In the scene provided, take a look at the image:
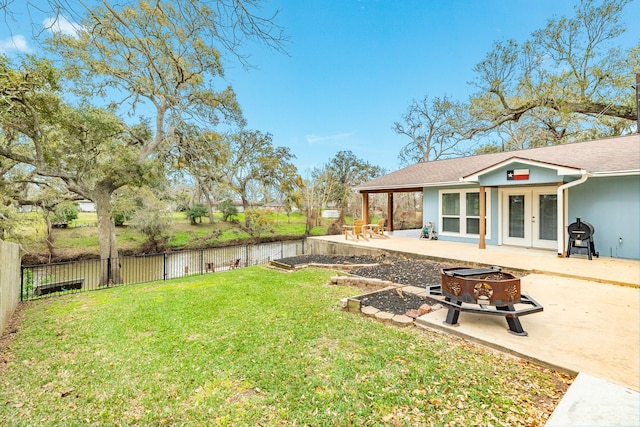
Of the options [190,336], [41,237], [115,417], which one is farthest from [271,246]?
[115,417]

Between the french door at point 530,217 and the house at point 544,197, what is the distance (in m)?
0.02

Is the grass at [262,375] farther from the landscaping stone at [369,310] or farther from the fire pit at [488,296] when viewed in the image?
the fire pit at [488,296]

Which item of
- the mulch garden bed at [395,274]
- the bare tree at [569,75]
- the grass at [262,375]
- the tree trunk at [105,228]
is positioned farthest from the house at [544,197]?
the tree trunk at [105,228]

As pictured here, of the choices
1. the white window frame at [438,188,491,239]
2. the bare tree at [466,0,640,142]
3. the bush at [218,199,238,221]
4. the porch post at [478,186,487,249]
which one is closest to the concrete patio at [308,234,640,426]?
the porch post at [478,186,487,249]

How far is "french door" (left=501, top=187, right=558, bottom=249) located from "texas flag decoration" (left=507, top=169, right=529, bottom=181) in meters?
1.07

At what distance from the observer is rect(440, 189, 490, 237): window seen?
394 inches

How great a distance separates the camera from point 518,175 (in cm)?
806

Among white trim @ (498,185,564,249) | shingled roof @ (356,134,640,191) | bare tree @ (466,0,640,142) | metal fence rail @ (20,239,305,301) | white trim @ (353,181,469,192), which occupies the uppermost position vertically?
bare tree @ (466,0,640,142)

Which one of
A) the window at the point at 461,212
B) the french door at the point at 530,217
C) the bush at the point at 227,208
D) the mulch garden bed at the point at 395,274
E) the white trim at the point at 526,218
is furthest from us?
the bush at the point at 227,208

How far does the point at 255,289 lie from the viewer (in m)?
6.06

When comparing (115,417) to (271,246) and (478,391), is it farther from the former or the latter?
(271,246)

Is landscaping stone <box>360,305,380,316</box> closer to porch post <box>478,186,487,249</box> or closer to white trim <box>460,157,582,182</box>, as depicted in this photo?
porch post <box>478,186,487,249</box>

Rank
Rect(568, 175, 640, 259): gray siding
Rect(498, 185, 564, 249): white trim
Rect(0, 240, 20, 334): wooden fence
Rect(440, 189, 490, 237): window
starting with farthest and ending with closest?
Rect(440, 189, 490, 237): window → Rect(498, 185, 564, 249): white trim → Rect(568, 175, 640, 259): gray siding → Rect(0, 240, 20, 334): wooden fence

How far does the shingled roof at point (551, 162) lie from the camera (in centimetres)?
722
